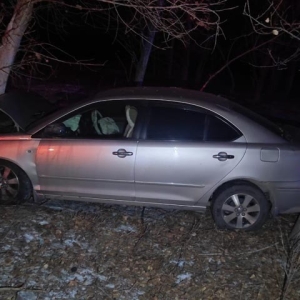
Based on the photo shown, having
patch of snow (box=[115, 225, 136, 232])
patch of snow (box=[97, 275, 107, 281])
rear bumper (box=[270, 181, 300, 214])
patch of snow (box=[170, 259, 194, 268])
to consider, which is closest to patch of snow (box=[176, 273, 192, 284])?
patch of snow (box=[170, 259, 194, 268])

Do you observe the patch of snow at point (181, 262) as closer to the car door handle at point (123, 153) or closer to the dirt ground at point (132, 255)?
the dirt ground at point (132, 255)

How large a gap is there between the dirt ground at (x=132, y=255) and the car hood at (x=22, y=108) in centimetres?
117

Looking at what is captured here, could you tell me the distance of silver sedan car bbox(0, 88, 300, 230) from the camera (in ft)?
14.3

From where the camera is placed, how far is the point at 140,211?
16.0 feet

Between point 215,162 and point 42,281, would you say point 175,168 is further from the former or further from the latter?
point 42,281

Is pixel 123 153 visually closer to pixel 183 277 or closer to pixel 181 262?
pixel 181 262

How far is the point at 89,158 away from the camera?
14.8 feet

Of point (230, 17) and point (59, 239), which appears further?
point (230, 17)

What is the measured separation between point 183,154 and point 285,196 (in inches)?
47.3

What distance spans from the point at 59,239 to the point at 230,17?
1621cm

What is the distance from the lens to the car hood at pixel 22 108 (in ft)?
17.3

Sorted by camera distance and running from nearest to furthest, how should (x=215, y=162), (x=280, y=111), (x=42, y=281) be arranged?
(x=42, y=281) < (x=215, y=162) < (x=280, y=111)

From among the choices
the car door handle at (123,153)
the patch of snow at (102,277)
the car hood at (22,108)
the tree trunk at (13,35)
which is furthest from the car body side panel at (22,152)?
the tree trunk at (13,35)

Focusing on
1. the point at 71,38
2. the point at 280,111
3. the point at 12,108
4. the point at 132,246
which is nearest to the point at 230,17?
the point at 280,111
